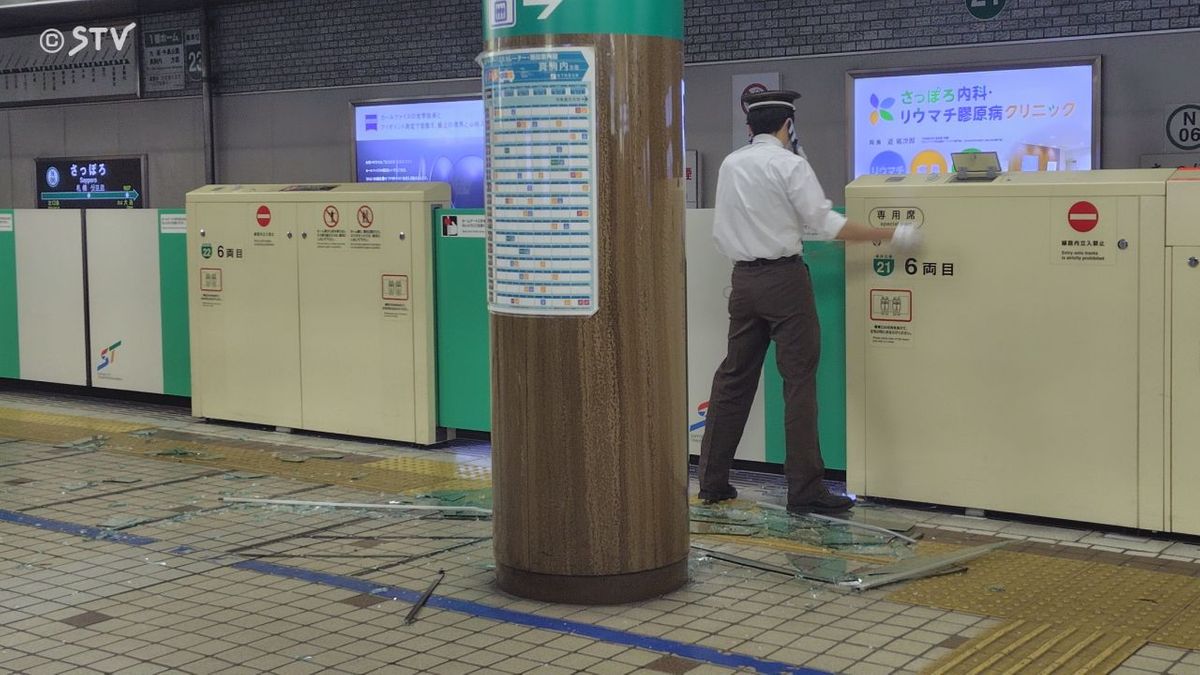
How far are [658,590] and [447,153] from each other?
789cm

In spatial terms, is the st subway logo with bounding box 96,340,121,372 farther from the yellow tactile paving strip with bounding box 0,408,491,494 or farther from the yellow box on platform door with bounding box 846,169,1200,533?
the yellow box on platform door with bounding box 846,169,1200,533

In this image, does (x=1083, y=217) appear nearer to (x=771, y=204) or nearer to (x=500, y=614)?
(x=771, y=204)

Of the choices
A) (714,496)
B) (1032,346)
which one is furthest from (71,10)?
(1032,346)

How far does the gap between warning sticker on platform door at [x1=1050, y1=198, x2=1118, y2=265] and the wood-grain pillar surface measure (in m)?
1.76

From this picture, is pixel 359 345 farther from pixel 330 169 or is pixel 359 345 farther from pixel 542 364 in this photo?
pixel 330 169

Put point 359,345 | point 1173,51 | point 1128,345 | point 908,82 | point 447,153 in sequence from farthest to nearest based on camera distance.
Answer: point 447,153 < point 908,82 < point 1173,51 < point 359,345 < point 1128,345

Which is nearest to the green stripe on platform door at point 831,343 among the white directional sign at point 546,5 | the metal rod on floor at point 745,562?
the metal rod on floor at point 745,562

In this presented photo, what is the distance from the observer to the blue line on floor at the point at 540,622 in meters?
4.07

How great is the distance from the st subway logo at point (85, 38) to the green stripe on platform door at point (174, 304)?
589cm

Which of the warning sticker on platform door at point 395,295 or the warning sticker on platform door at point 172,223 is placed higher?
the warning sticker on platform door at point 172,223

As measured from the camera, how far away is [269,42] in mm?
13133

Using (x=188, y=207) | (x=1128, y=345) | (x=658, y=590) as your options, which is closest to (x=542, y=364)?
(x=658, y=590)

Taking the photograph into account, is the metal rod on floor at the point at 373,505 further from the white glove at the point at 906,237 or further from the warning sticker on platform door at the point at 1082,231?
the warning sticker on platform door at the point at 1082,231

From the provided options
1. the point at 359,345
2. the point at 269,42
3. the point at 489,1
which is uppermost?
the point at 269,42
